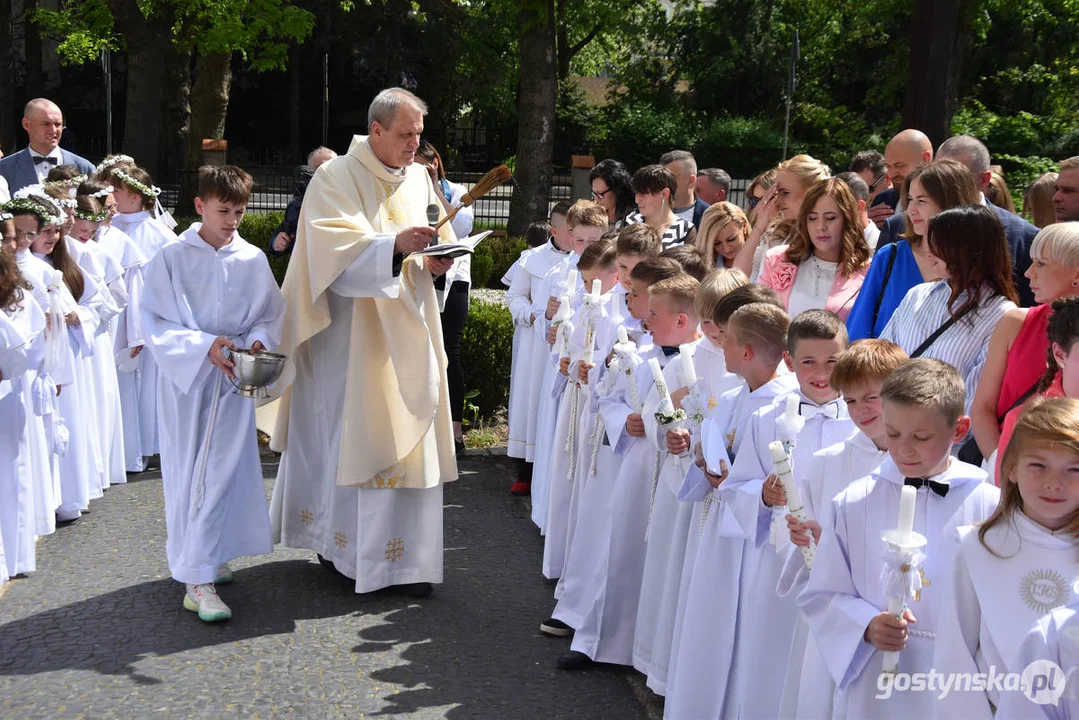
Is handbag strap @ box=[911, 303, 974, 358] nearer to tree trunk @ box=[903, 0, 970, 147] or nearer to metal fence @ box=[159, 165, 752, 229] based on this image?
tree trunk @ box=[903, 0, 970, 147]

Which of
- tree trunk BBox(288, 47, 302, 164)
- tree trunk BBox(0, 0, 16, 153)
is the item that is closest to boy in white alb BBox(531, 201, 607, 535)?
tree trunk BBox(0, 0, 16, 153)

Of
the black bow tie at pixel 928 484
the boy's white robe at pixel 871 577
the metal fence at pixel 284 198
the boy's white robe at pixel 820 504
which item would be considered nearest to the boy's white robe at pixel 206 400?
the boy's white robe at pixel 820 504

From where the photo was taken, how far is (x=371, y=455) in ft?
20.4

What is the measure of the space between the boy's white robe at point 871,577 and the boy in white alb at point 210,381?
331cm

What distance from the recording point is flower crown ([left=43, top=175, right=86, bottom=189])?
8129 millimetres

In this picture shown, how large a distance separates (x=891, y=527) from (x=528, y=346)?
18.3ft

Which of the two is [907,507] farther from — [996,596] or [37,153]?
[37,153]

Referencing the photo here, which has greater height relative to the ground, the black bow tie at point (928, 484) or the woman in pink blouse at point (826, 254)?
the woman in pink blouse at point (826, 254)

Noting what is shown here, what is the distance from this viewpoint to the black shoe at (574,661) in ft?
17.6

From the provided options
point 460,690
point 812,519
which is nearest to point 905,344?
point 812,519

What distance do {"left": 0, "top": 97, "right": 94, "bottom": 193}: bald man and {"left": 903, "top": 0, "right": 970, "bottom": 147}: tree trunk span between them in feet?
→ 39.9

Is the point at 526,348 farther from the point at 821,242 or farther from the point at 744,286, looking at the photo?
the point at 744,286

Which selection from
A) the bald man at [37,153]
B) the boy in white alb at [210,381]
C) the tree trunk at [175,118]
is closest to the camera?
the boy in white alb at [210,381]

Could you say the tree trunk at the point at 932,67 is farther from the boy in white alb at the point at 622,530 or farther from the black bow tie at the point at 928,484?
the black bow tie at the point at 928,484
